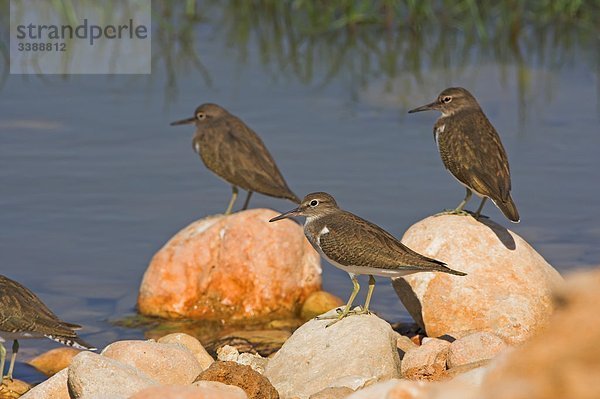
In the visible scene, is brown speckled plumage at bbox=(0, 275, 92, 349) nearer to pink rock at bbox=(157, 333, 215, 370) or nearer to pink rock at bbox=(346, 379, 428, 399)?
pink rock at bbox=(157, 333, 215, 370)

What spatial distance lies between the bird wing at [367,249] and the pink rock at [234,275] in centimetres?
175

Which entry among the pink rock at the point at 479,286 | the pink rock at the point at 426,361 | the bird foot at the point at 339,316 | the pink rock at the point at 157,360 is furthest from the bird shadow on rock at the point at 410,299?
the pink rock at the point at 157,360

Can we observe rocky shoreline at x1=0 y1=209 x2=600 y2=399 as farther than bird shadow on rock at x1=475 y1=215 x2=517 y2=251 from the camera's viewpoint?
No

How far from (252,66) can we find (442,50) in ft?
9.69

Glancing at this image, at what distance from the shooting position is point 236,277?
34.1ft

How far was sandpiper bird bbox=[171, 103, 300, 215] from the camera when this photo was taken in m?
11.3

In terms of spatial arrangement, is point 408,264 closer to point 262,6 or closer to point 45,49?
point 45,49

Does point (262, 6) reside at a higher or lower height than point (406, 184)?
higher

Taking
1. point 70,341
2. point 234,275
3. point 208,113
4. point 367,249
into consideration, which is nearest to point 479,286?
point 367,249

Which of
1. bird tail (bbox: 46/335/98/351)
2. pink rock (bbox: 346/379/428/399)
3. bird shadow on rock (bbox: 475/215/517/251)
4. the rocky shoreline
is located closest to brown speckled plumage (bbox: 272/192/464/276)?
the rocky shoreline

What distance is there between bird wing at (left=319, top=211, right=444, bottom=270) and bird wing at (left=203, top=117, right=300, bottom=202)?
2.41 m

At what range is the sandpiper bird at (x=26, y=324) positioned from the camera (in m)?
8.57

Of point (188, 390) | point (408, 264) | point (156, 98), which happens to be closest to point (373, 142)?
point (156, 98)

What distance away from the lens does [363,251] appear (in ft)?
27.8
